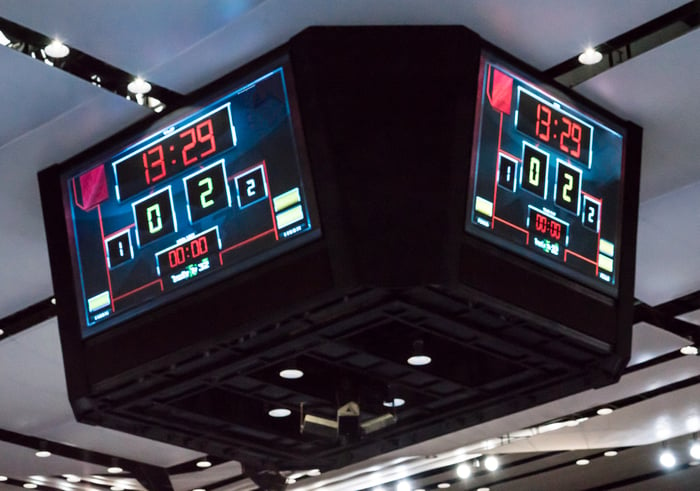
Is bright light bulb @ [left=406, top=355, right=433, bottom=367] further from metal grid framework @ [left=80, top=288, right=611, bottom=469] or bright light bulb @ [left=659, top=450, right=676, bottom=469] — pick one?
bright light bulb @ [left=659, top=450, right=676, bottom=469]

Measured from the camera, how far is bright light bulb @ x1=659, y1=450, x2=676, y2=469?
15.0 meters

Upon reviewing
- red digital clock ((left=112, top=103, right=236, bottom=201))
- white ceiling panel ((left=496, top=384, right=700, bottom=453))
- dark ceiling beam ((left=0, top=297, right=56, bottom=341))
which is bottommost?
white ceiling panel ((left=496, top=384, right=700, bottom=453))

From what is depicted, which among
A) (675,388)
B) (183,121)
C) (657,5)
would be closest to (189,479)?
(675,388)

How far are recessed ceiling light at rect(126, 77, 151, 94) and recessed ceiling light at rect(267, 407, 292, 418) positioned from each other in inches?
93.8

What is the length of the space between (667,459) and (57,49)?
10.4m

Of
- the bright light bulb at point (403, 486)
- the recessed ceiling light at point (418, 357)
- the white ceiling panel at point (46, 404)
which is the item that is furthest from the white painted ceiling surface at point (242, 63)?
the bright light bulb at point (403, 486)

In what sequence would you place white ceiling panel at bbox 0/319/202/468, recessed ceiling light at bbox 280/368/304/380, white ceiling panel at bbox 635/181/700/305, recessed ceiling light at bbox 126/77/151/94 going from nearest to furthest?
1. recessed ceiling light at bbox 126/77/151/94
2. recessed ceiling light at bbox 280/368/304/380
3. white ceiling panel at bbox 635/181/700/305
4. white ceiling panel at bbox 0/319/202/468

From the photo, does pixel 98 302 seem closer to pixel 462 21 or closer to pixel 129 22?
pixel 129 22

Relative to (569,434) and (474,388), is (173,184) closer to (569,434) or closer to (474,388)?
(474,388)

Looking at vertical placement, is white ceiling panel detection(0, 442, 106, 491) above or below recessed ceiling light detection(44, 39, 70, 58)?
below

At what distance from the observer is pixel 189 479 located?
1473 centimetres

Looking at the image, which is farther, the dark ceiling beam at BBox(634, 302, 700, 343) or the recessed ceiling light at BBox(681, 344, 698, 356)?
the recessed ceiling light at BBox(681, 344, 698, 356)

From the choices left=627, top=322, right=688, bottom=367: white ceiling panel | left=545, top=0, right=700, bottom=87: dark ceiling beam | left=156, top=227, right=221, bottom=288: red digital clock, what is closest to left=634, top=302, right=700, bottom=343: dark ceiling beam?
left=627, top=322, right=688, bottom=367: white ceiling panel

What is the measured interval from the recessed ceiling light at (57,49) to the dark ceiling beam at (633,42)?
8.87 ft
